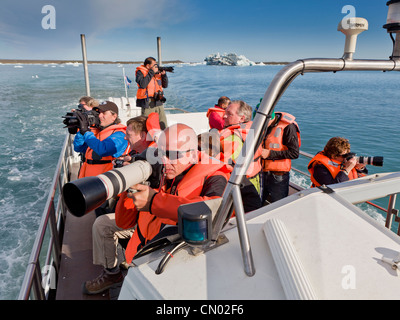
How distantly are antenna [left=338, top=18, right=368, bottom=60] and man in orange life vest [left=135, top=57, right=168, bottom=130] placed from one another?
4628 mm

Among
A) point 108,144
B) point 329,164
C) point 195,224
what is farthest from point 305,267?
point 108,144

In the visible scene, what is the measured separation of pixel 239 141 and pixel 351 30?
1393mm

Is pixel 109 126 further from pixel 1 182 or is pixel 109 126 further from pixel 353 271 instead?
pixel 1 182

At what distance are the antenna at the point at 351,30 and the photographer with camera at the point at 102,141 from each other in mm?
2247

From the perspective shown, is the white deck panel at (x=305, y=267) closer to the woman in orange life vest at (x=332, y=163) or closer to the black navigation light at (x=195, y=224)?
the black navigation light at (x=195, y=224)

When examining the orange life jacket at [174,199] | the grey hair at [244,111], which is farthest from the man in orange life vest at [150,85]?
the orange life jacket at [174,199]

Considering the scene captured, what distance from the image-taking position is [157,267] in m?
0.98

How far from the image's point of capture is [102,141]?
9.21 ft

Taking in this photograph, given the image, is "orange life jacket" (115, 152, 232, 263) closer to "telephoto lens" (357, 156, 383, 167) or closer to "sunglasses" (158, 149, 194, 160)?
"sunglasses" (158, 149, 194, 160)

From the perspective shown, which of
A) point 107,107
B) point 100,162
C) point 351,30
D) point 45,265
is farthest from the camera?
point 107,107

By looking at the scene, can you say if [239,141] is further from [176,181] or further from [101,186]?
[101,186]

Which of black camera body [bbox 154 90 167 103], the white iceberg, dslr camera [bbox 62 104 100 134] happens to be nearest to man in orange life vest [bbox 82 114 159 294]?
dslr camera [bbox 62 104 100 134]

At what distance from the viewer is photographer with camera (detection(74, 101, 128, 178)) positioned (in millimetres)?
2809
